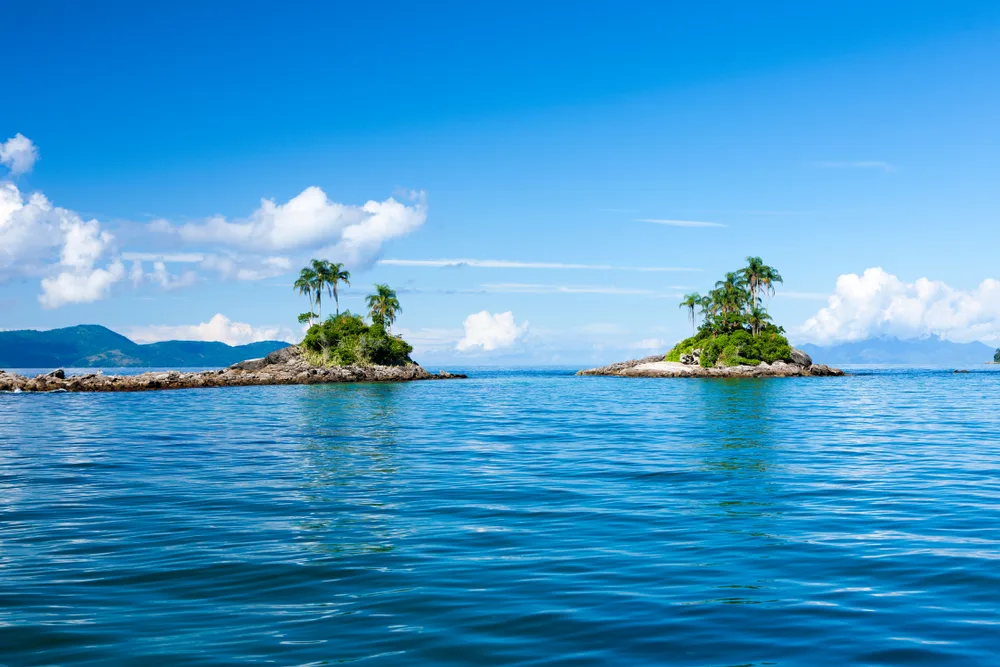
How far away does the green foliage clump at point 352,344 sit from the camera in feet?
418

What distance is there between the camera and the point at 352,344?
5059 inches

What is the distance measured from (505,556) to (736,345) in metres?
132

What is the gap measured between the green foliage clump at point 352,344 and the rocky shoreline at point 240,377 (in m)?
2.66

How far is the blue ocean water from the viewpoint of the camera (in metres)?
8.34

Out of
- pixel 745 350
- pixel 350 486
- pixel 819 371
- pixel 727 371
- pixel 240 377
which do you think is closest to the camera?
pixel 350 486

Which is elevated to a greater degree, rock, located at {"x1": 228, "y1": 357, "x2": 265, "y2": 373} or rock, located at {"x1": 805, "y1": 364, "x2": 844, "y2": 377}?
rock, located at {"x1": 228, "y1": 357, "x2": 265, "y2": 373}

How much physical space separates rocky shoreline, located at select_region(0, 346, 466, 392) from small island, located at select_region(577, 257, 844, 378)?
45125 mm

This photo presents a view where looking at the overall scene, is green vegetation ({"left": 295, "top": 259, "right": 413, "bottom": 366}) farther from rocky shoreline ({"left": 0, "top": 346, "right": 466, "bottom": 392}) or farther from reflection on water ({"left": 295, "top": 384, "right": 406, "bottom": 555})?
reflection on water ({"left": 295, "top": 384, "right": 406, "bottom": 555})

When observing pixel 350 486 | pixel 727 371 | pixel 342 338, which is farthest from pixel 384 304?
pixel 350 486

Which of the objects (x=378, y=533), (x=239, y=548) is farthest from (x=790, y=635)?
(x=239, y=548)

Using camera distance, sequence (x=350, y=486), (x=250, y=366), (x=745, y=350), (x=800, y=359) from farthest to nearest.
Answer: (x=800, y=359) → (x=745, y=350) → (x=250, y=366) → (x=350, y=486)

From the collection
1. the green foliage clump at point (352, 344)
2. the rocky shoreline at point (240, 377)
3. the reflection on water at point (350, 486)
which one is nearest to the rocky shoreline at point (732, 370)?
the rocky shoreline at point (240, 377)

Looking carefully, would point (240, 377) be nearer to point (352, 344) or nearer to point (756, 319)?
Answer: point (352, 344)

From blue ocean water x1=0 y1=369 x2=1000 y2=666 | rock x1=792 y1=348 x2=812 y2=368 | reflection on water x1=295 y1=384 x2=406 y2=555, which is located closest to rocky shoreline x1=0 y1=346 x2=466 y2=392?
rock x1=792 y1=348 x2=812 y2=368
